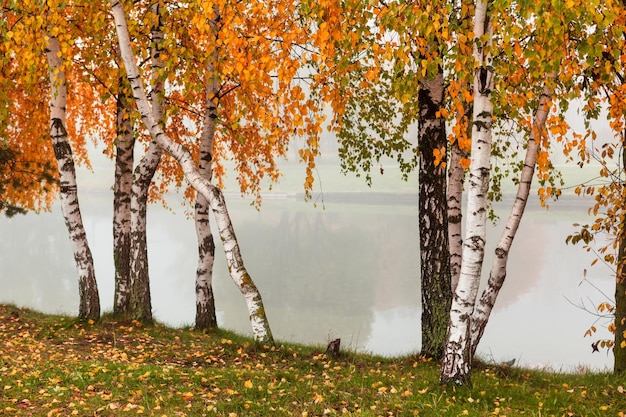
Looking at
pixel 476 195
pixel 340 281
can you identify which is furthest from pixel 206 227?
pixel 340 281

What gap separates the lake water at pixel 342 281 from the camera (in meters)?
25.7

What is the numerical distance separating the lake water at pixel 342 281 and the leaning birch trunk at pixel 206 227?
2.62m

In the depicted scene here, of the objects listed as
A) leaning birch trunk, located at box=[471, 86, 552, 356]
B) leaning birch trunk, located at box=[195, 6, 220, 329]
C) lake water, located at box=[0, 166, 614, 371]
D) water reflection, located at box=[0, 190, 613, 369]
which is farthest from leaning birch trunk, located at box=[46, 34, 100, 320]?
leaning birch trunk, located at box=[471, 86, 552, 356]

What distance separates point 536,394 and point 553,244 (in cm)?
4451

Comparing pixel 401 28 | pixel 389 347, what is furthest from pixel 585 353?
pixel 401 28

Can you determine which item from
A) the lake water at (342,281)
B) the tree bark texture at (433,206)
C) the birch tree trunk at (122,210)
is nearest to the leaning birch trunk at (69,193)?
the birch tree trunk at (122,210)

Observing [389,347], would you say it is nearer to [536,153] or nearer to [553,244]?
[536,153]

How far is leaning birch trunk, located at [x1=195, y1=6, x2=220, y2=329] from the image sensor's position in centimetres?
1249

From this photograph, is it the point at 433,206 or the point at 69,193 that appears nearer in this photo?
the point at 433,206

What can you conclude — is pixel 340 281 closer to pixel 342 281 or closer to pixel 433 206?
pixel 342 281

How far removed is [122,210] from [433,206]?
700 centimetres

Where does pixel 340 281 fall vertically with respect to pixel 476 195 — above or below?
below

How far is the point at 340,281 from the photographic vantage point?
36469mm

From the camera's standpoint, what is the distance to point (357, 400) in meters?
6.96
